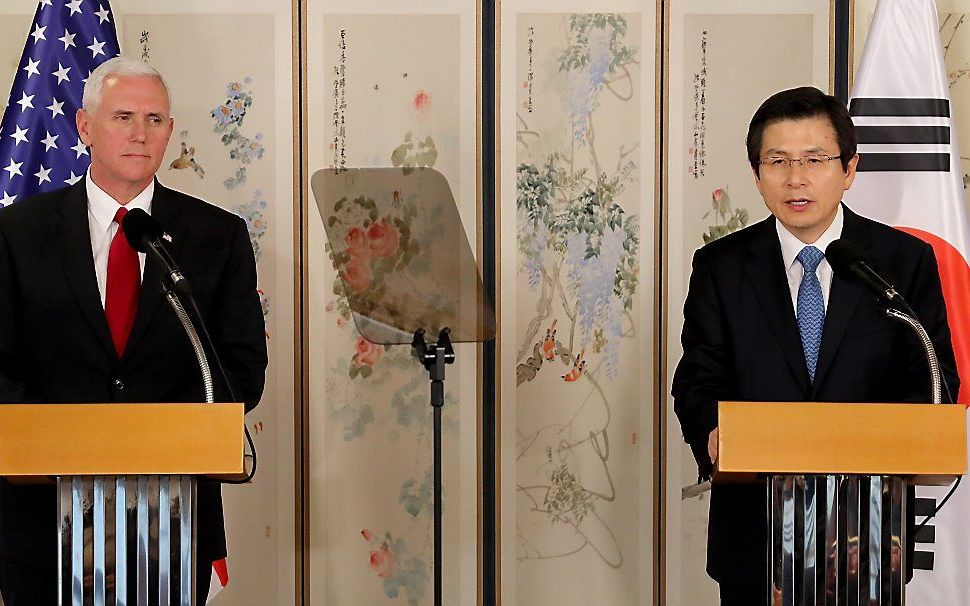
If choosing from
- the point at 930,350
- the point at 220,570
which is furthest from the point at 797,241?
the point at 220,570

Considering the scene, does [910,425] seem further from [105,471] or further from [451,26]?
[451,26]

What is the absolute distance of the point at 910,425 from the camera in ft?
6.55

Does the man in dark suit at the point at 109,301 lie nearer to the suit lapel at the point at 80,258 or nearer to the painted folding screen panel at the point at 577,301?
the suit lapel at the point at 80,258

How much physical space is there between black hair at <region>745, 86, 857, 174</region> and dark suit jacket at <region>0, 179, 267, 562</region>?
1.24 meters

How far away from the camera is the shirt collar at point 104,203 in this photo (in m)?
2.64

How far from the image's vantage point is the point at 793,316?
251cm

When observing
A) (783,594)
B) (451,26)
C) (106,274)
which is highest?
(451,26)

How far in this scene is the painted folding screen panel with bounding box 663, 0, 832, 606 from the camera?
3.73 m

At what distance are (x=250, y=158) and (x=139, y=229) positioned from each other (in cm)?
159

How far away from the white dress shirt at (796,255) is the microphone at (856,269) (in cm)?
30

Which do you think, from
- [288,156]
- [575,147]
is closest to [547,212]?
[575,147]

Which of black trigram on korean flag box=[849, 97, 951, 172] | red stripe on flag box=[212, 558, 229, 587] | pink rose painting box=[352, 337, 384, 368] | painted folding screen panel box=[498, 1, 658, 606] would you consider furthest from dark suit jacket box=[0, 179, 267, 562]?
black trigram on korean flag box=[849, 97, 951, 172]

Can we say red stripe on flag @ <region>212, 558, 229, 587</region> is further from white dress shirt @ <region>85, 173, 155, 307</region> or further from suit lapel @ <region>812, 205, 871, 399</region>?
suit lapel @ <region>812, 205, 871, 399</region>

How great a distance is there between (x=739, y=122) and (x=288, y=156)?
4.85 ft
